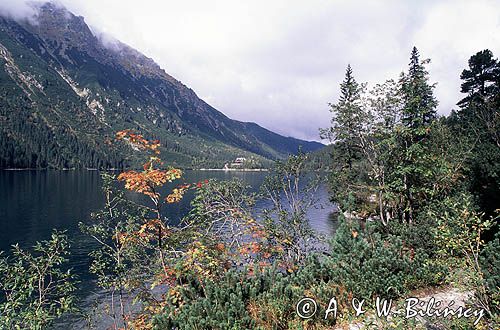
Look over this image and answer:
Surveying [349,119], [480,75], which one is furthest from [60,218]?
[480,75]

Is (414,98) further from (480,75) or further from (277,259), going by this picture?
(480,75)

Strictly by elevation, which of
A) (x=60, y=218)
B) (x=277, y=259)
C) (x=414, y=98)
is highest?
(x=414, y=98)

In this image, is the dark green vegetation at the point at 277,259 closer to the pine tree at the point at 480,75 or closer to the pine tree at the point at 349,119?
the pine tree at the point at 349,119

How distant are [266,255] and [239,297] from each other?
3523mm

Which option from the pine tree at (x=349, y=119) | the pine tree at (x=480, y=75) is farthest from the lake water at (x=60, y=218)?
the pine tree at (x=480, y=75)

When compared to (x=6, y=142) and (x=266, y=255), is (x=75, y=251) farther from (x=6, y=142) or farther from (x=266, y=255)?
(x=6, y=142)

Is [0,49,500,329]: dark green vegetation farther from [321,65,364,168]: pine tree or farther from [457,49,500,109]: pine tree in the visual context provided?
[457,49,500,109]: pine tree

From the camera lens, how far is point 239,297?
Answer: 795 centimetres

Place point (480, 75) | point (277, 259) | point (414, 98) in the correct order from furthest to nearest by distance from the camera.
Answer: point (480, 75)
point (414, 98)
point (277, 259)

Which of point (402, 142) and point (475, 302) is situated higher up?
point (402, 142)

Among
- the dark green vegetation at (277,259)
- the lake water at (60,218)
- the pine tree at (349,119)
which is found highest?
the pine tree at (349,119)

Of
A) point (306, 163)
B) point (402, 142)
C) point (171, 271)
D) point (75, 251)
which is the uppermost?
point (402, 142)

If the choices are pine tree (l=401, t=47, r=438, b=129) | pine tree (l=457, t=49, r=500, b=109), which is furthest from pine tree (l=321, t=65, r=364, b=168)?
pine tree (l=457, t=49, r=500, b=109)

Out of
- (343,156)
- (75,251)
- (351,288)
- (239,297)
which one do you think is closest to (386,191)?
(351,288)
